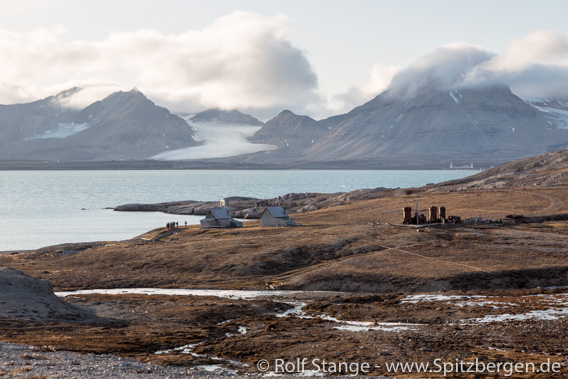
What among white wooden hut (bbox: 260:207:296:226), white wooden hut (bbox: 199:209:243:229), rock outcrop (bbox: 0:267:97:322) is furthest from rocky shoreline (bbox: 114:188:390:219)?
rock outcrop (bbox: 0:267:97:322)

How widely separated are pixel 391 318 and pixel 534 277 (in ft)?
66.7

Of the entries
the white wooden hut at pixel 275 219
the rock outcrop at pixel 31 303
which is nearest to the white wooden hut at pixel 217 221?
the white wooden hut at pixel 275 219

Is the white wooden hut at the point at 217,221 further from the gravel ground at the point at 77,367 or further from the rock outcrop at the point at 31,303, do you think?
the gravel ground at the point at 77,367

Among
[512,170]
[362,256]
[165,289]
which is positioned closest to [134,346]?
[165,289]

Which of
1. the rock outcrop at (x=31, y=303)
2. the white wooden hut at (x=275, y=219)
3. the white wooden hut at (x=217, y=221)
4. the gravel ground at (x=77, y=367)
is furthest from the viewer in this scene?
the white wooden hut at (x=217, y=221)

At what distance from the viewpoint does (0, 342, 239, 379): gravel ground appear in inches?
1099

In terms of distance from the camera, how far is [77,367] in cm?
2903

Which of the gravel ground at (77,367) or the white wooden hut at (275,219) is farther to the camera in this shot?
the white wooden hut at (275,219)

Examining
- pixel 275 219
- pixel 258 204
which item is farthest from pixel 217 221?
pixel 258 204

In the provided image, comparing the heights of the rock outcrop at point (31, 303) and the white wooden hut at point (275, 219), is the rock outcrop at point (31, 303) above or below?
below

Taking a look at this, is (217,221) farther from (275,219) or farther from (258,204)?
(258,204)

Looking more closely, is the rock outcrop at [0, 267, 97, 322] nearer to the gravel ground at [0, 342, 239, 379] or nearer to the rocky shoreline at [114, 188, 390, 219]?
the gravel ground at [0, 342, 239, 379]

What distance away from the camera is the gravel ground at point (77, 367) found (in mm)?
27906

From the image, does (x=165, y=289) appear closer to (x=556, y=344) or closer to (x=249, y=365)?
(x=249, y=365)
